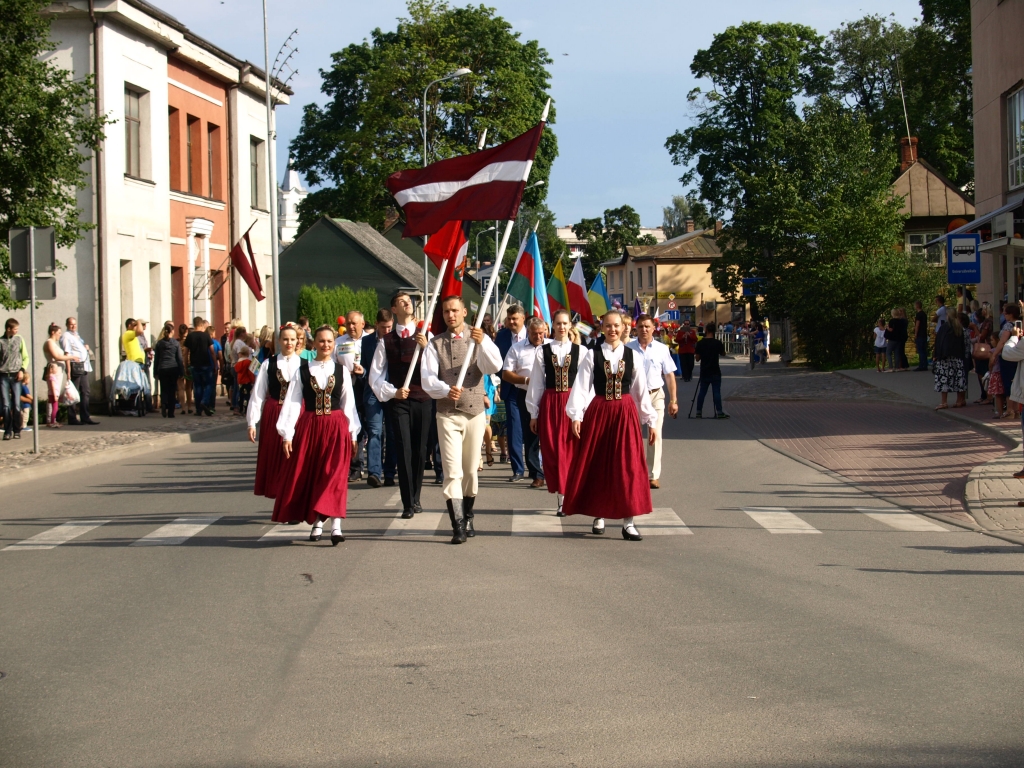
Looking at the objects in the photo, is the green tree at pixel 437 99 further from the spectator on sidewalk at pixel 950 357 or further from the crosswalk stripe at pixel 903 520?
the crosswalk stripe at pixel 903 520

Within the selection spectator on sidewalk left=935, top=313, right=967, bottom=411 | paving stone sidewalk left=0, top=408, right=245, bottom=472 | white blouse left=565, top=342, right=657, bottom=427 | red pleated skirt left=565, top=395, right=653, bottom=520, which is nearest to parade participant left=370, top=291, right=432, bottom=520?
white blouse left=565, top=342, right=657, bottom=427

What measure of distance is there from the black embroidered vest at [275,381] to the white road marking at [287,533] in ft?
3.59

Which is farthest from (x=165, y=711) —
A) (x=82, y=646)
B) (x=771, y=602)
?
(x=771, y=602)

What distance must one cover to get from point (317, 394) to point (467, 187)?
283 centimetres

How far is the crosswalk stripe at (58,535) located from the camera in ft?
32.6

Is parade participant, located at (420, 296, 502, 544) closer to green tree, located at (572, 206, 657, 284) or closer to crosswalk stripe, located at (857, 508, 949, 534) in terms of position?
crosswalk stripe, located at (857, 508, 949, 534)

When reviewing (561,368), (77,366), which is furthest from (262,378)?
(77,366)

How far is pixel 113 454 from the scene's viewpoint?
17.5 m

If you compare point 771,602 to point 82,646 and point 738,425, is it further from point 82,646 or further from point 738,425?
point 738,425

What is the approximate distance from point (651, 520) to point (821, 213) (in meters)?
29.4

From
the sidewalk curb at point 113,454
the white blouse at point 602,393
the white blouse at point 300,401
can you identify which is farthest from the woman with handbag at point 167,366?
the white blouse at point 602,393

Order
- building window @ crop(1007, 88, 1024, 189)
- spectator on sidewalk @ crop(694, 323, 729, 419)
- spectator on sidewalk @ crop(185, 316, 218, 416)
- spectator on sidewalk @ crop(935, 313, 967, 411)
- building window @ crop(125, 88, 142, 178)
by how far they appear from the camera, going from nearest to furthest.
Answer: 1. spectator on sidewalk @ crop(935, 313, 967, 411)
2. spectator on sidewalk @ crop(694, 323, 729, 419)
3. spectator on sidewalk @ crop(185, 316, 218, 416)
4. building window @ crop(125, 88, 142, 178)
5. building window @ crop(1007, 88, 1024, 189)

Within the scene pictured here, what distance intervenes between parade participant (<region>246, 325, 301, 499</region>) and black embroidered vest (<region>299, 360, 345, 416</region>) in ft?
0.57

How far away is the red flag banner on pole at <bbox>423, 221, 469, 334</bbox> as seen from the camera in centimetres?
1190
